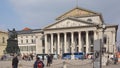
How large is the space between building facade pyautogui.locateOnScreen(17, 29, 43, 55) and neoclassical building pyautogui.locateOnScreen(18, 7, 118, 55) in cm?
248

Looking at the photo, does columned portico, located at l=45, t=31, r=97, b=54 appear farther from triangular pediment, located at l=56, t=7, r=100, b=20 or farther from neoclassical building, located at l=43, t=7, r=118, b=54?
triangular pediment, located at l=56, t=7, r=100, b=20

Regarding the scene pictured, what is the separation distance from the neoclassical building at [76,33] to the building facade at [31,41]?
248 cm

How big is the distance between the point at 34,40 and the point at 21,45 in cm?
686

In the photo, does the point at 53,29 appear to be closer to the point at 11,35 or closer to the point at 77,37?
the point at 77,37

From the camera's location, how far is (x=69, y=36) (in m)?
105

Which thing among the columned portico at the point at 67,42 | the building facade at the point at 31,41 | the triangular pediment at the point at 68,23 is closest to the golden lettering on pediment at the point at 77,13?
the triangular pediment at the point at 68,23

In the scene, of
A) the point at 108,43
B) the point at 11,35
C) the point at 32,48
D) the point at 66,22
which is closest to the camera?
the point at 11,35

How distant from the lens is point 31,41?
4611 inches

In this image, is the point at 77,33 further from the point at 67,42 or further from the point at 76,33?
the point at 67,42

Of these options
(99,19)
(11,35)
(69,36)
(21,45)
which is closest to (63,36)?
(69,36)

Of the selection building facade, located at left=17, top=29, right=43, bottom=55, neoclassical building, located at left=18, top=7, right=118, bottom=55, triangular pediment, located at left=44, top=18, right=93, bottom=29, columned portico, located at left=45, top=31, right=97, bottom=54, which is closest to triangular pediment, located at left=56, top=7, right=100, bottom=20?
neoclassical building, located at left=18, top=7, right=118, bottom=55

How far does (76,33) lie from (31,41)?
2274 cm

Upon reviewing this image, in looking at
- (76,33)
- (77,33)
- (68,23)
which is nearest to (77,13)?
(68,23)

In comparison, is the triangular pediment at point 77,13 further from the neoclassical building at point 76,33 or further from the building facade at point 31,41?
the building facade at point 31,41
